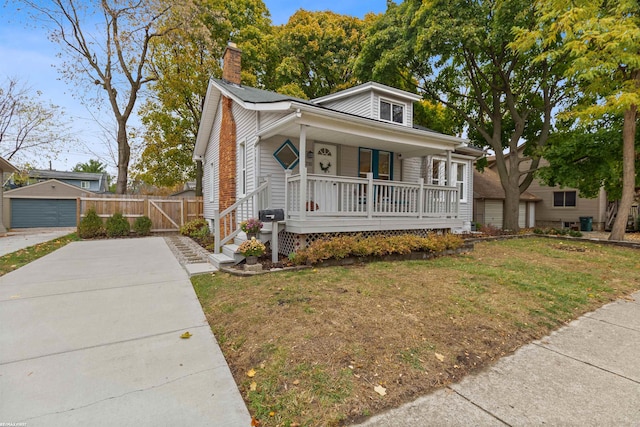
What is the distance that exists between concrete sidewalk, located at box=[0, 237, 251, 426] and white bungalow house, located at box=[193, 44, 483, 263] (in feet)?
7.57

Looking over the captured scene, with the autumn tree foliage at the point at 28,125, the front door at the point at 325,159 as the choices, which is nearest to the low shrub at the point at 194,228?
the front door at the point at 325,159

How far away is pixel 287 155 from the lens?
27.5ft

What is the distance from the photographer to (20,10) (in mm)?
14172

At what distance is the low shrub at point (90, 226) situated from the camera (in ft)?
38.6

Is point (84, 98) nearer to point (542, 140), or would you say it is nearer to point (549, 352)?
point (549, 352)

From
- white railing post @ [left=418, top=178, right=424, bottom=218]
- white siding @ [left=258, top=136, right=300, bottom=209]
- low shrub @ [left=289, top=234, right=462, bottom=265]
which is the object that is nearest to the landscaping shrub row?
white siding @ [left=258, top=136, right=300, bottom=209]

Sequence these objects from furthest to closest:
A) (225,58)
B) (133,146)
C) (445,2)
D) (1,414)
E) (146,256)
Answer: (133,146) < (445,2) < (225,58) < (146,256) < (1,414)

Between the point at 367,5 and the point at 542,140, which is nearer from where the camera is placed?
the point at 542,140

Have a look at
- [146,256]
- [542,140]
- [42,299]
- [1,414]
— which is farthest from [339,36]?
[1,414]

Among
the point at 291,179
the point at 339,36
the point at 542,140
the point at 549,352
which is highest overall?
the point at 339,36

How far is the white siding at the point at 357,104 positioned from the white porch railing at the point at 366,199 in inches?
154

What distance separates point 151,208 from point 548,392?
15031 mm

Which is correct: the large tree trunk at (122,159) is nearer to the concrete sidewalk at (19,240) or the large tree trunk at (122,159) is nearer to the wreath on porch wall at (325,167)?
the concrete sidewalk at (19,240)

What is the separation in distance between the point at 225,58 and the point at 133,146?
12.7 metres
